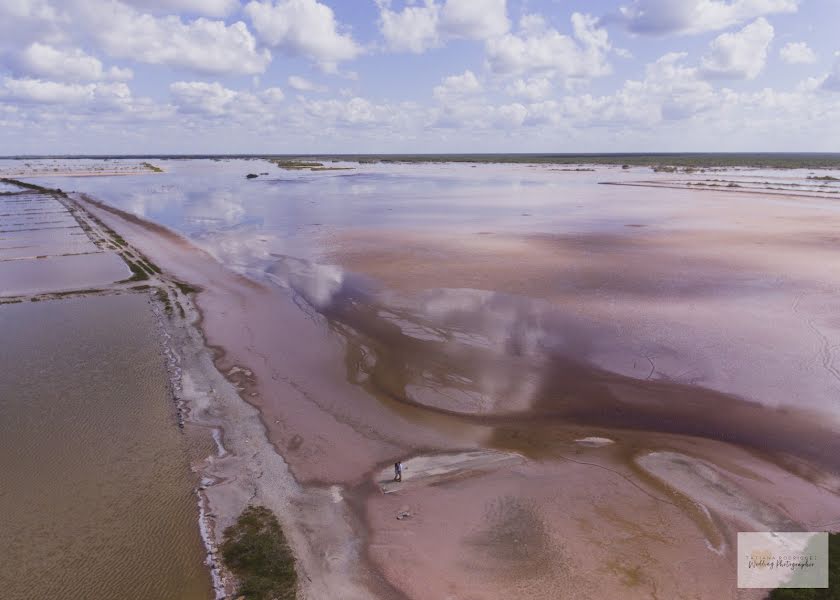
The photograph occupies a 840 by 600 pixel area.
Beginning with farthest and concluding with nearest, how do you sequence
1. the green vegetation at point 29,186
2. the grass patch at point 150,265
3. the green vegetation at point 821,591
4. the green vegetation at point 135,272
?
1. the green vegetation at point 29,186
2. the grass patch at point 150,265
3. the green vegetation at point 135,272
4. the green vegetation at point 821,591

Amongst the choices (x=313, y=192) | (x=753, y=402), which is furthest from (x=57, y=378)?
(x=313, y=192)

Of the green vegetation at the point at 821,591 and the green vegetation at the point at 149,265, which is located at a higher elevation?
the green vegetation at the point at 149,265

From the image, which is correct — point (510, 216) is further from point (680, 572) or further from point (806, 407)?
point (680, 572)

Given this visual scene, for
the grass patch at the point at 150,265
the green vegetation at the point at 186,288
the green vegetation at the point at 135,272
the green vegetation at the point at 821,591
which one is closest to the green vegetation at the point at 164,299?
the green vegetation at the point at 186,288

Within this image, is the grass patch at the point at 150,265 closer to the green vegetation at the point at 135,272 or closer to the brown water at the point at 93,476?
the green vegetation at the point at 135,272

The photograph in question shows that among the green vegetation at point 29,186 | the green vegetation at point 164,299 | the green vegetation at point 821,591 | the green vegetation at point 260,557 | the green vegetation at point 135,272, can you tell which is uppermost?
the green vegetation at point 29,186

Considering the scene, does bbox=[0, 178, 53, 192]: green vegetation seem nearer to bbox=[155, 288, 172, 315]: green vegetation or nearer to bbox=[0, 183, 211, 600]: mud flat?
bbox=[0, 183, 211, 600]: mud flat
